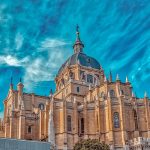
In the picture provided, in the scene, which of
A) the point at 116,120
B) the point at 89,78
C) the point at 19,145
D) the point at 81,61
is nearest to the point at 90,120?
the point at 116,120

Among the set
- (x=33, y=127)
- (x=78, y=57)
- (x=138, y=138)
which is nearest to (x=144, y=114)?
(x=138, y=138)

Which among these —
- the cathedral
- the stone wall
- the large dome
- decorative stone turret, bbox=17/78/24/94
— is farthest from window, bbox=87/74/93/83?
the stone wall

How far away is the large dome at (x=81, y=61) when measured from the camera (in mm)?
85988

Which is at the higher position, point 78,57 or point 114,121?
point 78,57

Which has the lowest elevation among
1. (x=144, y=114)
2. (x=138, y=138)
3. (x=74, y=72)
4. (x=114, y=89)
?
(x=138, y=138)

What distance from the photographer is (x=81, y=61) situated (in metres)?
86.3

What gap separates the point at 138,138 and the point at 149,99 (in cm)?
1216

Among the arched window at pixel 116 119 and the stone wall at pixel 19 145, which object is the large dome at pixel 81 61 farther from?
the stone wall at pixel 19 145

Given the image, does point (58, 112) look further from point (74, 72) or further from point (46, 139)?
point (74, 72)

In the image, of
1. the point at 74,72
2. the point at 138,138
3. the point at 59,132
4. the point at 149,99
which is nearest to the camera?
the point at 138,138

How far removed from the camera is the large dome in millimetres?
→ 85988

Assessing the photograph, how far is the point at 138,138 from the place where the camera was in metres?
57.6

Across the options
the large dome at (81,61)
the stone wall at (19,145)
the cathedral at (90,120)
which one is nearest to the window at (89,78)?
the large dome at (81,61)

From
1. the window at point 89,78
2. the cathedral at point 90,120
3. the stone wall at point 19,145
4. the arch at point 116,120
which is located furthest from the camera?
the window at point 89,78
